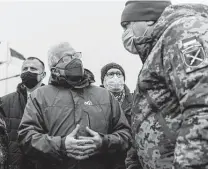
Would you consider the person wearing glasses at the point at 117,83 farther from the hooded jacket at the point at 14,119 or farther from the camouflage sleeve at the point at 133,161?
the camouflage sleeve at the point at 133,161

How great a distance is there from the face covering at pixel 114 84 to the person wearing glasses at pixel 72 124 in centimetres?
162

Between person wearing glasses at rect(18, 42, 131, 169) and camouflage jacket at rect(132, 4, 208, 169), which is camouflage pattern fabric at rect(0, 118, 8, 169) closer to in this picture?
person wearing glasses at rect(18, 42, 131, 169)

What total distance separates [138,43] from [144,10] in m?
0.26

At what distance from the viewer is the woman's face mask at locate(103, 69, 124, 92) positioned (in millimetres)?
5344

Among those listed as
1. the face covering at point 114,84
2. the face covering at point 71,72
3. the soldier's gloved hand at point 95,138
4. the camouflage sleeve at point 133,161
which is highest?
the face covering at point 71,72

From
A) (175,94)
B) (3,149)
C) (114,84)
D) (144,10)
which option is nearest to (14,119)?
(3,149)

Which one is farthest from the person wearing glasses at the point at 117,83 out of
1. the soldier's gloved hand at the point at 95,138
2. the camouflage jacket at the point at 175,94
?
the camouflage jacket at the point at 175,94

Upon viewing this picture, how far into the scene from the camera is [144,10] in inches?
106

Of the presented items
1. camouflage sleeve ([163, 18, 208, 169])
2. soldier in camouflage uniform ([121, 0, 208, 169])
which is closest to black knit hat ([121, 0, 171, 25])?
soldier in camouflage uniform ([121, 0, 208, 169])

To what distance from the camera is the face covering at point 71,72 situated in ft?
11.7

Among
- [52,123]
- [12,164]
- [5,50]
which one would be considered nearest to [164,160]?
[52,123]

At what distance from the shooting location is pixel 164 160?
234cm

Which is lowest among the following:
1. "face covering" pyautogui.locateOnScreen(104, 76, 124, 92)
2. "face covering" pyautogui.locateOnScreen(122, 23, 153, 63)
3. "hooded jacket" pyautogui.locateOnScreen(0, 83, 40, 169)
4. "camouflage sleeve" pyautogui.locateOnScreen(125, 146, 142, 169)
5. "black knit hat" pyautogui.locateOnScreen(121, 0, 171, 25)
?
"hooded jacket" pyautogui.locateOnScreen(0, 83, 40, 169)

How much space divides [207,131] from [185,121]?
13 centimetres
